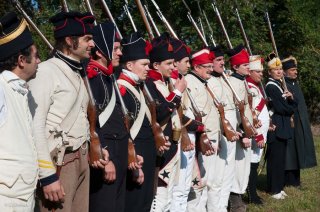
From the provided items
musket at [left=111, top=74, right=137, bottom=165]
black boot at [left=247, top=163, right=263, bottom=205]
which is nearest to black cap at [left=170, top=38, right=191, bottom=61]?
musket at [left=111, top=74, right=137, bottom=165]

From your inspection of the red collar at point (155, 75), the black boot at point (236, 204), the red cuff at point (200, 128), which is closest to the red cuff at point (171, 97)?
the red collar at point (155, 75)

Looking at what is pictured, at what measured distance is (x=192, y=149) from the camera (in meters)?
5.81

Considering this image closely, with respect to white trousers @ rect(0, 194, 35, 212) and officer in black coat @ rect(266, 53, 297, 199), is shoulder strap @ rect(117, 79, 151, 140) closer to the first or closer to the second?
white trousers @ rect(0, 194, 35, 212)

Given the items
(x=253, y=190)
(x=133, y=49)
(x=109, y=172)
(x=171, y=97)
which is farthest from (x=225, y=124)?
(x=109, y=172)

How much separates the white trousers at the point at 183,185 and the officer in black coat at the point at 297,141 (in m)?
3.55

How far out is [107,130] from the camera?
4238mm

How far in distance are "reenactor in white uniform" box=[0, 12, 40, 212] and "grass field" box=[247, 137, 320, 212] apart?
4964 millimetres

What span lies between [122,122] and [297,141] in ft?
18.2

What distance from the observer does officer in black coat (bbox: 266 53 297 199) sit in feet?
28.3

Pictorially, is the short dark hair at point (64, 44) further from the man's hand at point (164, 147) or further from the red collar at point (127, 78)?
the man's hand at point (164, 147)

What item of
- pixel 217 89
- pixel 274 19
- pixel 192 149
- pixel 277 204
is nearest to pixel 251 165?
pixel 277 204

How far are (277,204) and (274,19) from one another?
13.2 metres

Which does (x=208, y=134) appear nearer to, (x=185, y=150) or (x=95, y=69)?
(x=185, y=150)

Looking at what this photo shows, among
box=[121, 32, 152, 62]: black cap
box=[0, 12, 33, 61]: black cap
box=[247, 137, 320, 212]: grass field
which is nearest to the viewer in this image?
box=[0, 12, 33, 61]: black cap
